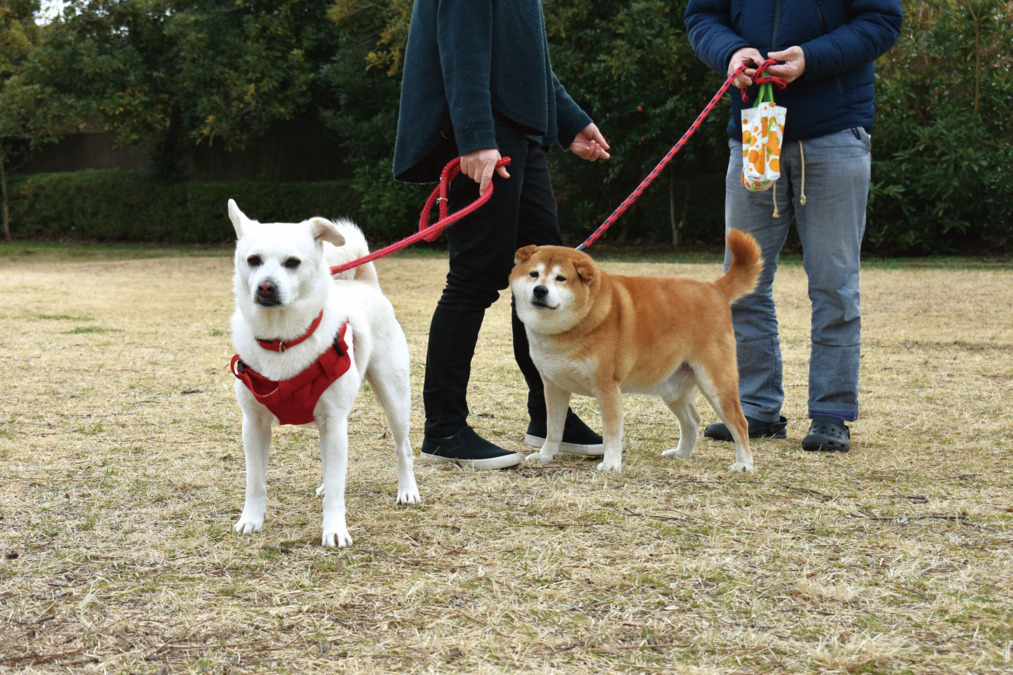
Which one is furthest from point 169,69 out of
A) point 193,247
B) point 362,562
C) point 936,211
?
point 362,562

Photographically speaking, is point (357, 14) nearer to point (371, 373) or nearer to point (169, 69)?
point (169, 69)

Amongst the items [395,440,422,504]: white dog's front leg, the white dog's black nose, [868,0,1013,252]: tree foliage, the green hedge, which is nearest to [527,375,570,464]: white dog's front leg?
[395,440,422,504]: white dog's front leg

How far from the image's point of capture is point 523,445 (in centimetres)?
397

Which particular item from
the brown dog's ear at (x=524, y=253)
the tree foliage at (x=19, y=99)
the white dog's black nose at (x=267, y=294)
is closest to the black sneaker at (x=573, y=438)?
the brown dog's ear at (x=524, y=253)

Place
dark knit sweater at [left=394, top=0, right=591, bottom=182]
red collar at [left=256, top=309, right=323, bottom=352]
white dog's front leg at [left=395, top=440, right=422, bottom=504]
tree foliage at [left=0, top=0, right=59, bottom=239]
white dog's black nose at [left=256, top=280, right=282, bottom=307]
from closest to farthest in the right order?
white dog's black nose at [left=256, top=280, right=282, bottom=307] → red collar at [left=256, top=309, right=323, bottom=352] → white dog's front leg at [left=395, top=440, right=422, bottom=504] → dark knit sweater at [left=394, top=0, right=591, bottom=182] → tree foliage at [left=0, top=0, right=59, bottom=239]

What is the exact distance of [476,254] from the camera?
3518 millimetres

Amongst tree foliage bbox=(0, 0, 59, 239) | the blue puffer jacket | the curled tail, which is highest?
tree foliage bbox=(0, 0, 59, 239)

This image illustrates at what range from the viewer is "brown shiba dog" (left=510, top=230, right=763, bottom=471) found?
349cm

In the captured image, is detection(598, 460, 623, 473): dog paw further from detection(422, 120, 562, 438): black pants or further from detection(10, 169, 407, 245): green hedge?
detection(10, 169, 407, 245): green hedge

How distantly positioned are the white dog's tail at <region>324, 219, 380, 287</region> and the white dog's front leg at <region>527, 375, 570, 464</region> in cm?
86

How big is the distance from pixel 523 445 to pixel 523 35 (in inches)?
65.1

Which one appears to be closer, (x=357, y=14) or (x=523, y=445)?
(x=523, y=445)

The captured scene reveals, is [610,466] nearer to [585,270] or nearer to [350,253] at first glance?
[585,270]

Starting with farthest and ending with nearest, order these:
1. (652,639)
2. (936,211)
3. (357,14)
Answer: (357,14) → (936,211) → (652,639)
